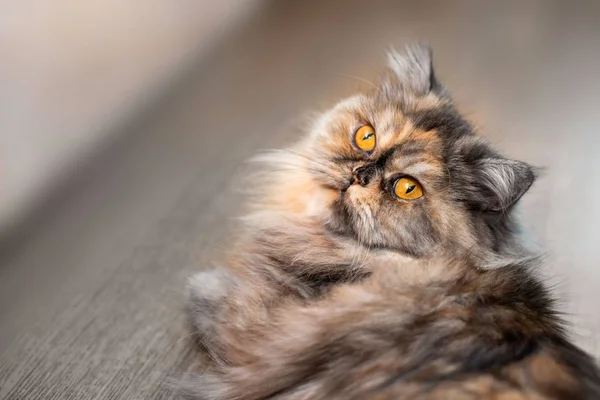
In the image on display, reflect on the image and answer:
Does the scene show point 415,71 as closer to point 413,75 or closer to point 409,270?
point 413,75

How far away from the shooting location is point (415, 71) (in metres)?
1.48

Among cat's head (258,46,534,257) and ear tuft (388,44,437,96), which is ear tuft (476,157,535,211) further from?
ear tuft (388,44,437,96)

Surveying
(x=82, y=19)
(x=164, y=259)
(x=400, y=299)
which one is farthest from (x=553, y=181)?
(x=82, y=19)

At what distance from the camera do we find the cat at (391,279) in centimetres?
94

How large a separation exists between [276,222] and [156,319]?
0.37 meters

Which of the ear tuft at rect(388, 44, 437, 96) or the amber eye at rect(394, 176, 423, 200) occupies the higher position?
the ear tuft at rect(388, 44, 437, 96)

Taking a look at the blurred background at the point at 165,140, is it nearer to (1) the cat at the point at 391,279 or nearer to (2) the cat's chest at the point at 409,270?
(1) the cat at the point at 391,279

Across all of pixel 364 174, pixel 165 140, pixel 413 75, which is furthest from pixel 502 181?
pixel 165 140

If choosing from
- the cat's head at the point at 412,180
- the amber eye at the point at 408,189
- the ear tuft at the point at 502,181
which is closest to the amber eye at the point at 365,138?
the cat's head at the point at 412,180

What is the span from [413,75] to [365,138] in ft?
0.76

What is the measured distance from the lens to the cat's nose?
4.21 feet

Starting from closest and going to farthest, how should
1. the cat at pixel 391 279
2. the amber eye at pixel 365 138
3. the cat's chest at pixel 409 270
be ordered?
the cat at pixel 391 279, the cat's chest at pixel 409 270, the amber eye at pixel 365 138

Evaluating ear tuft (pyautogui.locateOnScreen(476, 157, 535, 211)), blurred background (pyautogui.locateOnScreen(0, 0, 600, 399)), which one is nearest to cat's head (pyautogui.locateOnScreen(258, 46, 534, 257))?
ear tuft (pyautogui.locateOnScreen(476, 157, 535, 211))

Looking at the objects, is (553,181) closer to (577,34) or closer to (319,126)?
(319,126)
